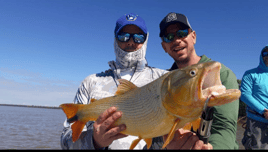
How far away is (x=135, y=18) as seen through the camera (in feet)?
12.0

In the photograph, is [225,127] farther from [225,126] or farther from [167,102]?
[167,102]

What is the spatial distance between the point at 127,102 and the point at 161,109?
54 centimetres

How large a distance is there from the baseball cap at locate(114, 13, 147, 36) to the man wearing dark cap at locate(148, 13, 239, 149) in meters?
0.55

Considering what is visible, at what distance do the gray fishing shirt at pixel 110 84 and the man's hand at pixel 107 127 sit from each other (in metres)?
0.38

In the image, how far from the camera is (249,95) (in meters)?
5.76

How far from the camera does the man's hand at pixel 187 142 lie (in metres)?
2.04

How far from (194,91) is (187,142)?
81cm

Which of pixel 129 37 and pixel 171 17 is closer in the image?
pixel 129 37

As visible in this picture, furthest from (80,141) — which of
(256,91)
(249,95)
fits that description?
(256,91)

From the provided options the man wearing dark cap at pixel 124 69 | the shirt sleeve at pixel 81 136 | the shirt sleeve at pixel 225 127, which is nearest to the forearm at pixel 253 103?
the shirt sleeve at pixel 225 127

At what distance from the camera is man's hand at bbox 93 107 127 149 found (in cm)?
237

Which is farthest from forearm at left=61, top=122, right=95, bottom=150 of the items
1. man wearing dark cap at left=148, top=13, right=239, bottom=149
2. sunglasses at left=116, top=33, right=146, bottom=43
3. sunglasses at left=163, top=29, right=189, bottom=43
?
sunglasses at left=163, top=29, right=189, bottom=43

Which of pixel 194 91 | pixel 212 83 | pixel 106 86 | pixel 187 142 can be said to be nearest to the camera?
pixel 194 91

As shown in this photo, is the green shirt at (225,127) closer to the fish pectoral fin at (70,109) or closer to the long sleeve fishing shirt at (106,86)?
the long sleeve fishing shirt at (106,86)
